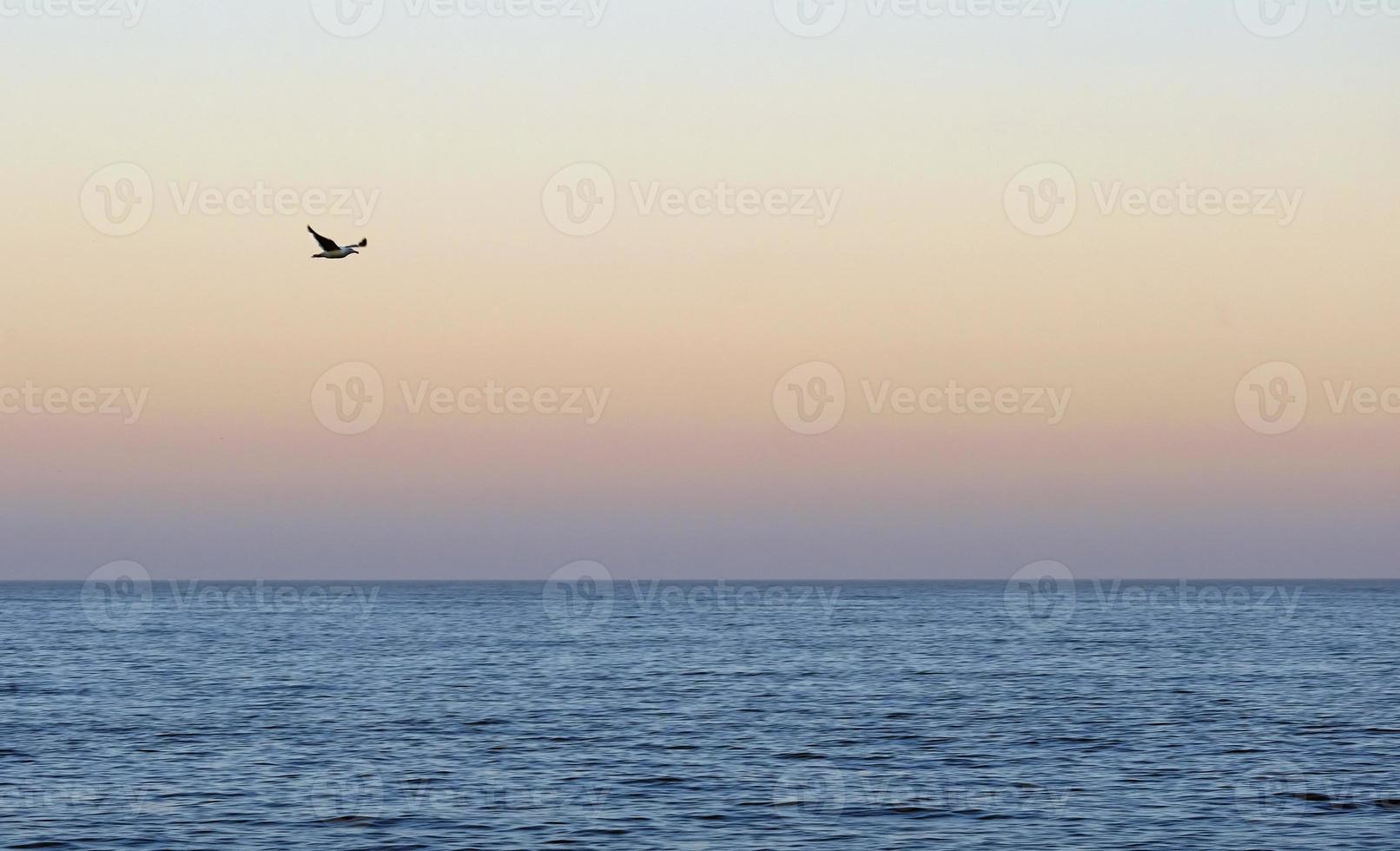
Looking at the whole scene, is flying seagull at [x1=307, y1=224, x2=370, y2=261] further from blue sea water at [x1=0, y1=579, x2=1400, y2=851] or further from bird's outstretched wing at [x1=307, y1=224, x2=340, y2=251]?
blue sea water at [x1=0, y1=579, x2=1400, y2=851]

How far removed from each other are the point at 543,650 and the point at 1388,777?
6838cm

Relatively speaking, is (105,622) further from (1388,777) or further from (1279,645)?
(1388,777)

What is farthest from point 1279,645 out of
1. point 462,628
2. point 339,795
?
point 339,795

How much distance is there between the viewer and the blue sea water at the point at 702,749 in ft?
126

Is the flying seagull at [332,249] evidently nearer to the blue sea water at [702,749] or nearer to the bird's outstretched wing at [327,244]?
the bird's outstretched wing at [327,244]

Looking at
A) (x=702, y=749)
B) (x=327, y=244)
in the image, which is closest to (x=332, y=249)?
(x=327, y=244)

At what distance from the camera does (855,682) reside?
250 ft

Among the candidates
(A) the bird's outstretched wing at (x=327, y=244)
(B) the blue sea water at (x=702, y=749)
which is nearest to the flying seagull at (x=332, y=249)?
(A) the bird's outstretched wing at (x=327, y=244)

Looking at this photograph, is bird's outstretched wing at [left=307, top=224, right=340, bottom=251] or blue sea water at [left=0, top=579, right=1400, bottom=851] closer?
blue sea water at [left=0, top=579, right=1400, bottom=851]

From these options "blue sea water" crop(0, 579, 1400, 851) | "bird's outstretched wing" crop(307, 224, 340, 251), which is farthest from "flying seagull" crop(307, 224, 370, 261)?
"blue sea water" crop(0, 579, 1400, 851)

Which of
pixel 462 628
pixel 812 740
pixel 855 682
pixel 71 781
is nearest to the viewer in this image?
pixel 71 781

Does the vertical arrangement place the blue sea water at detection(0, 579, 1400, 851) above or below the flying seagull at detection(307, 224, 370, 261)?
below

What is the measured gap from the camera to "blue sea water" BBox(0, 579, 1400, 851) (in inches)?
1507

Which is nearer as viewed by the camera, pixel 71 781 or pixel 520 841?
pixel 520 841
